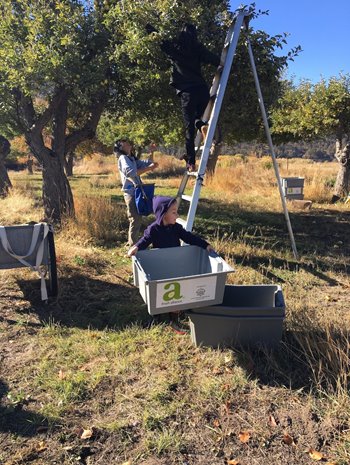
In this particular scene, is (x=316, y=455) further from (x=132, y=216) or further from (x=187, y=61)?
(x=187, y=61)

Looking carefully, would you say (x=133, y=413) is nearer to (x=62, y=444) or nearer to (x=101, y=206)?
(x=62, y=444)

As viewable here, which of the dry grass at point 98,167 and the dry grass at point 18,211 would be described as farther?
the dry grass at point 98,167

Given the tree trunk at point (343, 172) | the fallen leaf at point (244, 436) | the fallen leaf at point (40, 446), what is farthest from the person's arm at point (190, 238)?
the tree trunk at point (343, 172)

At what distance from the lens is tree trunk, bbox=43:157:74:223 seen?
A: 835 centimetres

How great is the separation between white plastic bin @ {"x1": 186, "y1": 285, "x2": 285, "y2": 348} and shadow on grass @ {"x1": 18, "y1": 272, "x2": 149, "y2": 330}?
92 centimetres

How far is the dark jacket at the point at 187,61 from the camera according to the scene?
4.86 metres

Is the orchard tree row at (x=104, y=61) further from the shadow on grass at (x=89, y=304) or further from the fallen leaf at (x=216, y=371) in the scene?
the fallen leaf at (x=216, y=371)

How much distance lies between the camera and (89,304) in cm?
479

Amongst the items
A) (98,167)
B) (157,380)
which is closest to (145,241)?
(157,380)

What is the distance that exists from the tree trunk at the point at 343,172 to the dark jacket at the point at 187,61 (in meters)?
9.61

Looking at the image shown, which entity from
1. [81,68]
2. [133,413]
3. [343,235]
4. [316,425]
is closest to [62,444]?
[133,413]

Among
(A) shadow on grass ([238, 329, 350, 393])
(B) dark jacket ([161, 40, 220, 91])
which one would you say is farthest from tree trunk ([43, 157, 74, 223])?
(A) shadow on grass ([238, 329, 350, 393])

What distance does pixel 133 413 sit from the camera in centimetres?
293

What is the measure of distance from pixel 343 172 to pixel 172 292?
11.9m
